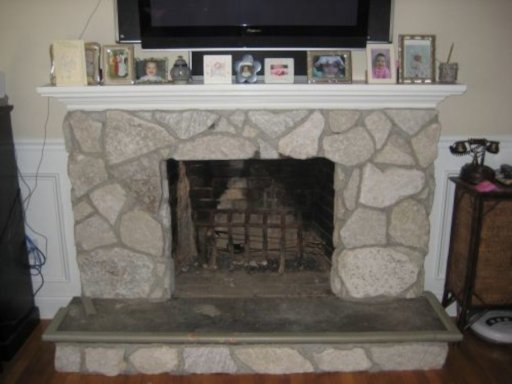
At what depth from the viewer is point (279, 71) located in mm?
2371

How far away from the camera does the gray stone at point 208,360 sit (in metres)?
2.34

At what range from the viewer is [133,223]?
2.52m

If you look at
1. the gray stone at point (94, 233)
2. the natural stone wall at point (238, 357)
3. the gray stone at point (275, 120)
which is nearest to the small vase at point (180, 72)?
the gray stone at point (275, 120)

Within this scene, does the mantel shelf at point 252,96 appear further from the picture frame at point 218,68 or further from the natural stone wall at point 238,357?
the natural stone wall at point 238,357

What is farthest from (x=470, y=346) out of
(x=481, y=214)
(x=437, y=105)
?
(x=437, y=105)

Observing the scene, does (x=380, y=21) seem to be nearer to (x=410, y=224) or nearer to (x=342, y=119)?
(x=342, y=119)

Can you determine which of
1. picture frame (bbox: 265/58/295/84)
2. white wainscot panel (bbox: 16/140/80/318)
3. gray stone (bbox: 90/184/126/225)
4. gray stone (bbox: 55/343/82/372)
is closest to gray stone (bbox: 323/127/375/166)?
picture frame (bbox: 265/58/295/84)

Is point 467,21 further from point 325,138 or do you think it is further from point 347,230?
point 347,230

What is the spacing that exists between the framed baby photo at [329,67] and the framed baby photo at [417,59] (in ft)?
0.86

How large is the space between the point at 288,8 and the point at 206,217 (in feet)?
4.17

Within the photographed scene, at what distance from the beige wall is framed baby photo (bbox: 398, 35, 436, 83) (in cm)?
9

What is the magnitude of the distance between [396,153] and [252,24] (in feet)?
3.13

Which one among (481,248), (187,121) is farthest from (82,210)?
(481,248)

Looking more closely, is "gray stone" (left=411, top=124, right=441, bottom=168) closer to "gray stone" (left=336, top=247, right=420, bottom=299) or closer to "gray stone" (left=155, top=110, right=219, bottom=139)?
"gray stone" (left=336, top=247, right=420, bottom=299)
